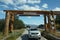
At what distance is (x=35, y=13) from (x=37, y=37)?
315 inches

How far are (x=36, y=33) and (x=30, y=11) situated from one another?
296 inches

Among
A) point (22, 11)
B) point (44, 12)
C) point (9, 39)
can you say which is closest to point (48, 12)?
point (44, 12)

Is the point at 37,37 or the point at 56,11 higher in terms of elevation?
the point at 56,11

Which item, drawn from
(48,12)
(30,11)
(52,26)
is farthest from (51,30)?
(30,11)

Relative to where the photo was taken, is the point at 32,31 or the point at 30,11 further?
the point at 30,11

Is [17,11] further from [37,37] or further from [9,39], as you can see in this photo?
[9,39]

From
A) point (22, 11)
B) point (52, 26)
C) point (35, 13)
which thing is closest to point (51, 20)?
point (52, 26)

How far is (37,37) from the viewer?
22.8 meters

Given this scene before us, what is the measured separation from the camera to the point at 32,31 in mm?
23531

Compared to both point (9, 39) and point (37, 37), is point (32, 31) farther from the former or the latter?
point (9, 39)

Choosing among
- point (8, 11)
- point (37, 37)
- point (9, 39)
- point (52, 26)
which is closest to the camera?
point (9, 39)

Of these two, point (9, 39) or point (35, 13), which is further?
point (35, 13)

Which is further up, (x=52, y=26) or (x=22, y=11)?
(x=22, y=11)

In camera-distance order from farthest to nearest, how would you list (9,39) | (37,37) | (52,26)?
(52,26) < (37,37) < (9,39)
